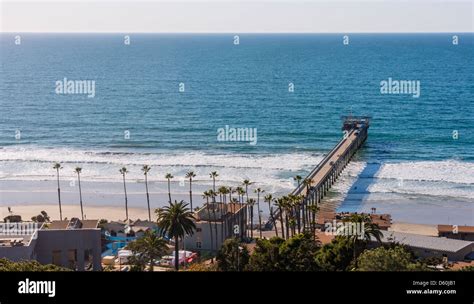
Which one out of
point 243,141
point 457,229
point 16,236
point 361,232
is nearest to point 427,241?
point 457,229

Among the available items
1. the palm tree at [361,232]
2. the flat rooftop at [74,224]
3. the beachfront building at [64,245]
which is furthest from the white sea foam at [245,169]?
the beachfront building at [64,245]

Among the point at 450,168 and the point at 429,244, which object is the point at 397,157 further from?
the point at 429,244

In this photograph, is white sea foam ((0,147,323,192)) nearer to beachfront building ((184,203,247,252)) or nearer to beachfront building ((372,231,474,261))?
beachfront building ((184,203,247,252))

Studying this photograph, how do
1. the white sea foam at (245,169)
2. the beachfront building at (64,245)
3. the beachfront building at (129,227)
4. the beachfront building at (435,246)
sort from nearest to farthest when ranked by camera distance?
the beachfront building at (64,245) < the beachfront building at (435,246) < the beachfront building at (129,227) < the white sea foam at (245,169)

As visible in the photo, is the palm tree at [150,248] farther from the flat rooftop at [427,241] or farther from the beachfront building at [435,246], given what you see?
the flat rooftop at [427,241]

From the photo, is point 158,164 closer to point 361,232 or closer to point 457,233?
point 457,233

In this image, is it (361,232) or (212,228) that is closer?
(361,232)
